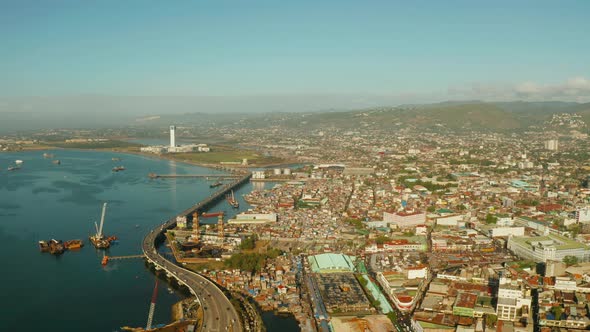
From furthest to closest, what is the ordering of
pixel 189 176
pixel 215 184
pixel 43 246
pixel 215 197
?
pixel 189 176, pixel 215 184, pixel 215 197, pixel 43 246

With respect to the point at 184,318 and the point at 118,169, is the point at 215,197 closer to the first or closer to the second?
the point at 118,169

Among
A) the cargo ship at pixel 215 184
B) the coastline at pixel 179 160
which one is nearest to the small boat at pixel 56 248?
the cargo ship at pixel 215 184

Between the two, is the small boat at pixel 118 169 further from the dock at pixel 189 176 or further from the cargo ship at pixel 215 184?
the cargo ship at pixel 215 184

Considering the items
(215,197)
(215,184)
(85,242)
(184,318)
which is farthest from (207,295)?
(215,184)

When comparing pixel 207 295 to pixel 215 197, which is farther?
pixel 215 197

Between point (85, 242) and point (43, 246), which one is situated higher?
point (43, 246)

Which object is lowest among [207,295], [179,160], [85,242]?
[85,242]

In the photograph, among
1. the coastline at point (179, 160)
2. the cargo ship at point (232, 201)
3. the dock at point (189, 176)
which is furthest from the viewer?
the coastline at point (179, 160)
